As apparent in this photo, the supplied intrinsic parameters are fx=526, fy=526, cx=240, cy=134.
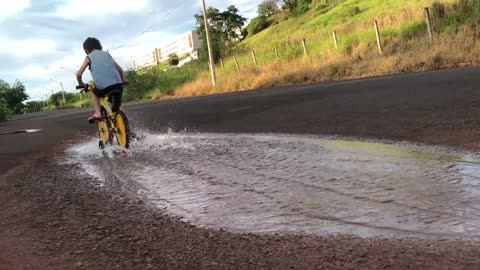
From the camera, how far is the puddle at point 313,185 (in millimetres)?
3510

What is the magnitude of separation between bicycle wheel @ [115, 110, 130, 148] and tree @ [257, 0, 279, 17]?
86791mm

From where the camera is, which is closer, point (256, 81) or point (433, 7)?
point (433, 7)

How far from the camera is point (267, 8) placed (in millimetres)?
94000

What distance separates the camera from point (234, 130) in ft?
31.7

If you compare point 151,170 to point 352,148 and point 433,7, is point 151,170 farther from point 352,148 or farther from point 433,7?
point 433,7

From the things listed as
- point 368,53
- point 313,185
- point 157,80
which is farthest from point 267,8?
point 313,185

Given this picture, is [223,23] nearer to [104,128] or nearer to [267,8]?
[267,8]

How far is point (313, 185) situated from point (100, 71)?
4936 mm

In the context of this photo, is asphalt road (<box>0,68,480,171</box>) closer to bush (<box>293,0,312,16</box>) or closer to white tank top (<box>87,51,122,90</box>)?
white tank top (<box>87,51,122,90</box>)

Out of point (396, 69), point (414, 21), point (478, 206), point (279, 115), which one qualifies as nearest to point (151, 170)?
point (478, 206)

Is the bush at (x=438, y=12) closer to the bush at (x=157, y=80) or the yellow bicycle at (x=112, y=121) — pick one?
the yellow bicycle at (x=112, y=121)

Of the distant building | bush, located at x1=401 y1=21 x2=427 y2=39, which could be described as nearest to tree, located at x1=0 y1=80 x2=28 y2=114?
the distant building

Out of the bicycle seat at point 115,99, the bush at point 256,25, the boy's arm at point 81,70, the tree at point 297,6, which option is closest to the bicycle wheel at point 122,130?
the bicycle seat at point 115,99

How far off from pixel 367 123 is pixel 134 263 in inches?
240
